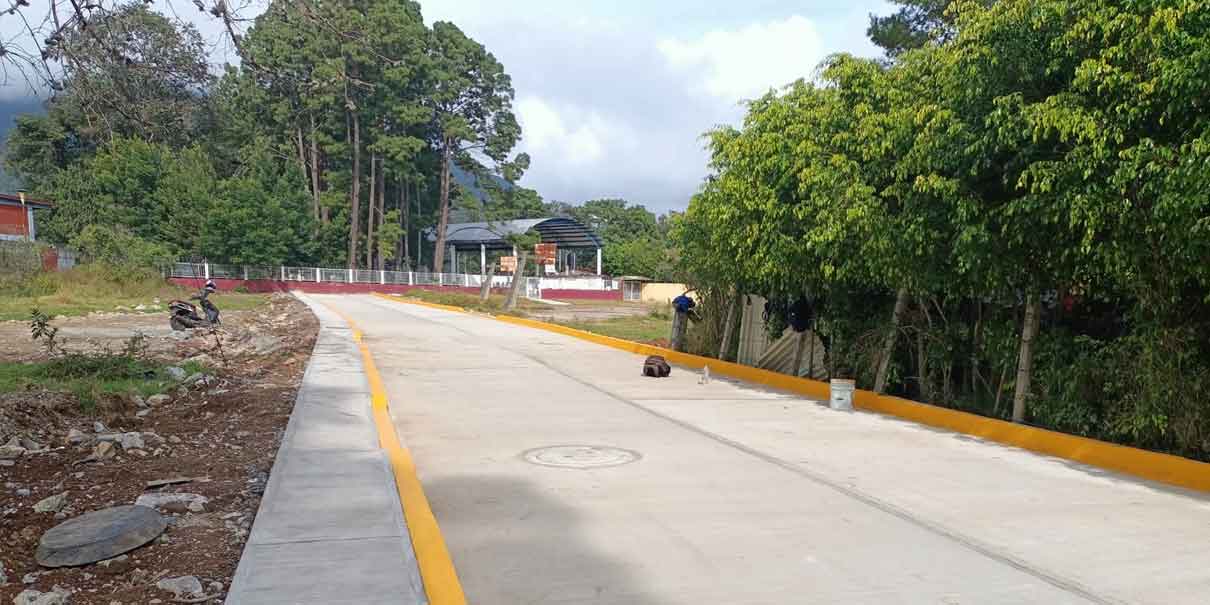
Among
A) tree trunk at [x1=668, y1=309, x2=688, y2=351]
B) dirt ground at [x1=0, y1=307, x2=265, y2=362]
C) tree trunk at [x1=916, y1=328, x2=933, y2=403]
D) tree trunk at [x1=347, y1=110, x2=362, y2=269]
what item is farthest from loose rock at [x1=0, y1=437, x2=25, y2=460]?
tree trunk at [x1=347, y1=110, x2=362, y2=269]

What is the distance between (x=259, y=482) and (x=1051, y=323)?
7762 mm

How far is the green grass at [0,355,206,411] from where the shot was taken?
955 cm

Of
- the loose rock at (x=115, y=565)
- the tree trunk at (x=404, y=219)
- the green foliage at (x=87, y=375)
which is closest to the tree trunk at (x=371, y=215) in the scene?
the tree trunk at (x=404, y=219)

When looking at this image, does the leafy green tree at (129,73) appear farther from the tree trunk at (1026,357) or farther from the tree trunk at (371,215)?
the tree trunk at (371,215)

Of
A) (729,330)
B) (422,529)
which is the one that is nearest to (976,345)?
(729,330)

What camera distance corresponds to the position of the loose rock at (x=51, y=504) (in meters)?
5.41

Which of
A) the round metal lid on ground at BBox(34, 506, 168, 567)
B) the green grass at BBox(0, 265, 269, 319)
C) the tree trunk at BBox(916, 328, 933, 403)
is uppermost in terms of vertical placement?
the tree trunk at BBox(916, 328, 933, 403)

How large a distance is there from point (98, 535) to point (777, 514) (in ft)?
13.4

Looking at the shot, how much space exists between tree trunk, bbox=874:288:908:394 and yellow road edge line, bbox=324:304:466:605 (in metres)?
6.10

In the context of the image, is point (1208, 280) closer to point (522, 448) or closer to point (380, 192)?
point (522, 448)

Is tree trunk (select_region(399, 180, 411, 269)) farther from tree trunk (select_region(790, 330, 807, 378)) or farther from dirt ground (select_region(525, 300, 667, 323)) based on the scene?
tree trunk (select_region(790, 330, 807, 378))

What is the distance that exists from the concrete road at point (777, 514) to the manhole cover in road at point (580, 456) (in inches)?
1.6

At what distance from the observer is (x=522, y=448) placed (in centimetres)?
752

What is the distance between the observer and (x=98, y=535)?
4645 millimetres
